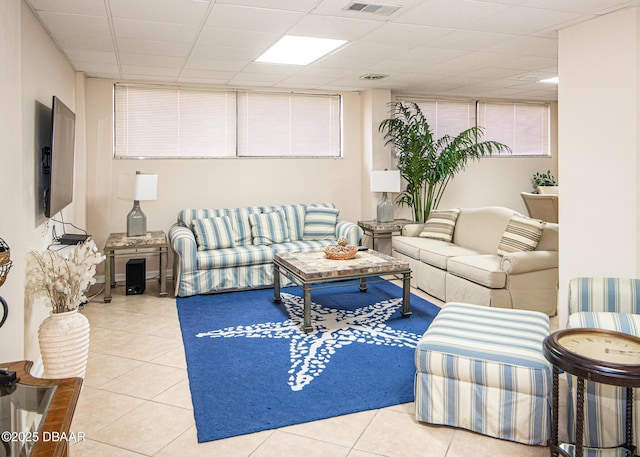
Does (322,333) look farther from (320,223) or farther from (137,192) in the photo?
(137,192)

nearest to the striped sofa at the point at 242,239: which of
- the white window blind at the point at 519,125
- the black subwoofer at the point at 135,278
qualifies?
the black subwoofer at the point at 135,278

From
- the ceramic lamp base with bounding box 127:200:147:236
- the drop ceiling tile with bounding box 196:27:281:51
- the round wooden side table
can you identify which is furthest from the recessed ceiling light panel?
the round wooden side table

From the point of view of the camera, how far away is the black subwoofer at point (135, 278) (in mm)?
5277

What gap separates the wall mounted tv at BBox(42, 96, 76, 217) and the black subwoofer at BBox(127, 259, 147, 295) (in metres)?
1.41

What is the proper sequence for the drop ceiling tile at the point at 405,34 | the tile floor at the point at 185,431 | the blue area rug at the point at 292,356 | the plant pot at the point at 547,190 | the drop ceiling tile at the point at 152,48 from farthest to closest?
the plant pot at the point at 547,190 → the drop ceiling tile at the point at 152,48 → the drop ceiling tile at the point at 405,34 → the blue area rug at the point at 292,356 → the tile floor at the point at 185,431

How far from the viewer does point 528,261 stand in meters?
4.21

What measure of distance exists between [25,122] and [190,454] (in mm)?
2205

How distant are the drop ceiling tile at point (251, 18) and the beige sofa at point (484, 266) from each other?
261 cm

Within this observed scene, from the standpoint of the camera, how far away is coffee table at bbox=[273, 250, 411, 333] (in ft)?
13.2

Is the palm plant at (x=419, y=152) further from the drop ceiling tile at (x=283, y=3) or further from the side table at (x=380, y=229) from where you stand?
the drop ceiling tile at (x=283, y=3)

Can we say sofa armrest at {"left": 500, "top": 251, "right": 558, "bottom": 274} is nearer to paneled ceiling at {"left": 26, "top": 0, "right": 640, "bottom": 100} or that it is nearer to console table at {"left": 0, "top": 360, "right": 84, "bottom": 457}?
paneled ceiling at {"left": 26, "top": 0, "right": 640, "bottom": 100}

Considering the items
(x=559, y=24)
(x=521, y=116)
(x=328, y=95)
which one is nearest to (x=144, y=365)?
(x=559, y=24)

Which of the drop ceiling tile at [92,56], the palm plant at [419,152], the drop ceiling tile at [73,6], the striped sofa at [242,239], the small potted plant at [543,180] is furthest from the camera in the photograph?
the small potted plant at [543,180]

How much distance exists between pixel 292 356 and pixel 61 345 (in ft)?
4.84
